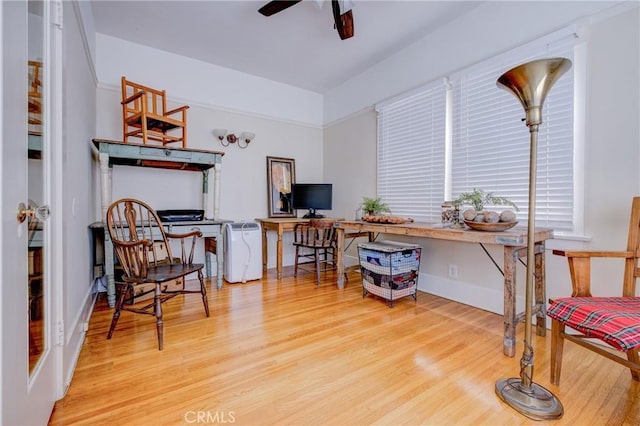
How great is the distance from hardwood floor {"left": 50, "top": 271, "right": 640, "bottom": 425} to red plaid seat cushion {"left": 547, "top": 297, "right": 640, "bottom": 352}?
41 centimetres

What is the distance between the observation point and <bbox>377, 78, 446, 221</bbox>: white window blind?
306cm

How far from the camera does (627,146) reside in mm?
1884

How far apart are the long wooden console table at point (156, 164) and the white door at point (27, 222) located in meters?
1.40

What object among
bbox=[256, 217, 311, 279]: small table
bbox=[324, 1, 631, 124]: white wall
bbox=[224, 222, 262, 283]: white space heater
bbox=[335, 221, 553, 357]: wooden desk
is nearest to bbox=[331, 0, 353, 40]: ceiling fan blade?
bbox=[324, 1, 631, 124]: white wall

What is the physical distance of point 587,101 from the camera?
2.05 m

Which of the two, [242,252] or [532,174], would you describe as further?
[242,252]

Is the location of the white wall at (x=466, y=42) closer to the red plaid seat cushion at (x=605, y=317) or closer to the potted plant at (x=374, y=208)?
the potted plant at (x=374, y=208)

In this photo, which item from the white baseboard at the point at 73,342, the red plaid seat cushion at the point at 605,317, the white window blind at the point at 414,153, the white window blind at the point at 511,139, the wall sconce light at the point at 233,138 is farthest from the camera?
the wall sconce light at the point at 233,138

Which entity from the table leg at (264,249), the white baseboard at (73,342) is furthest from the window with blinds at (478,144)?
the white baseboard at (73,342)

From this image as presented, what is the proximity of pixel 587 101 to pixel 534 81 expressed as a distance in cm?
113

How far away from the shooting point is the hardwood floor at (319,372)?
1.33 m

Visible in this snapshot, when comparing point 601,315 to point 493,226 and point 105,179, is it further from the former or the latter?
point 105,179

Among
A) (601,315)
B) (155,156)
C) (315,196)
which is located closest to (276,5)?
(155,156)

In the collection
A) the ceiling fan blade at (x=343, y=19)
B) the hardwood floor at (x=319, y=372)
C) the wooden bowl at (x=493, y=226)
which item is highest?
the ceiling fan blade at (x=343, y=19)
